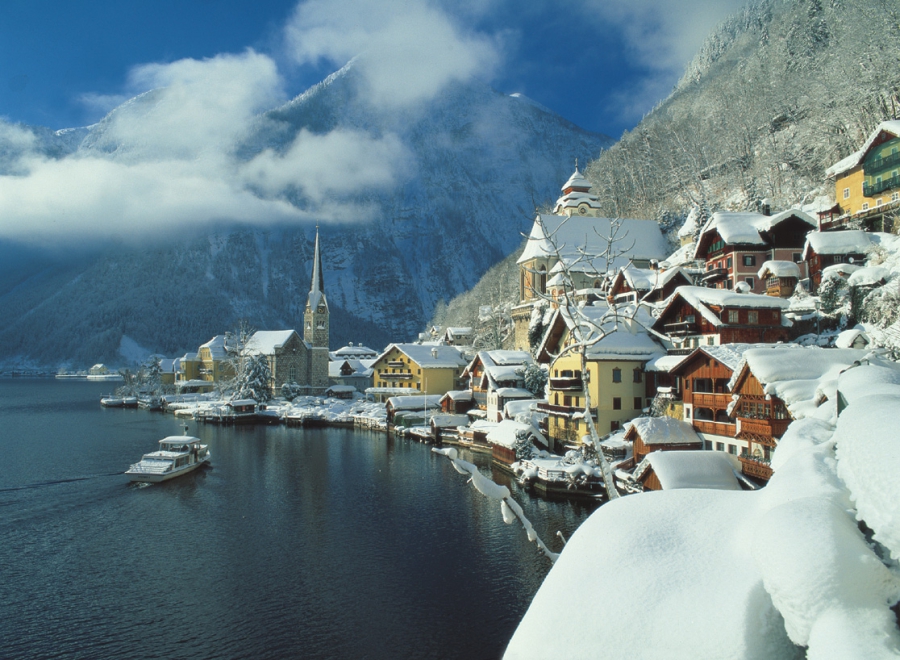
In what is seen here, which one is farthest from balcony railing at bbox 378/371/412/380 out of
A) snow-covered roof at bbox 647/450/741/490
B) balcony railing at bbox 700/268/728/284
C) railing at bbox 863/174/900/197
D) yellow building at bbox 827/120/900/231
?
railing at bbox 863/174/900/197

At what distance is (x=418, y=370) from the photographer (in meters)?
74.8

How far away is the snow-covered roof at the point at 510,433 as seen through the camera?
40.8 metres

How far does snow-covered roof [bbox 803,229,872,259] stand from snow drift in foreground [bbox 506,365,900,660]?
37.6 m

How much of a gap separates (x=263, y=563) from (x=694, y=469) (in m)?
18.9

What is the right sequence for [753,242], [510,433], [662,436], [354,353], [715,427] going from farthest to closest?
[354,353], [753,242], [510,433], [662,436], [715,427]

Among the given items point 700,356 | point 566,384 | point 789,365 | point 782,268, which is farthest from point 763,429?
point 782,268

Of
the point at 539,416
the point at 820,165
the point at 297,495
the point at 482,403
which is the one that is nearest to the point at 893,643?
the point at 297,495

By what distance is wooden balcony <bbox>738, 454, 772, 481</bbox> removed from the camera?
24.8 m

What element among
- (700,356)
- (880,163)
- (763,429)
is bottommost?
(763,429)

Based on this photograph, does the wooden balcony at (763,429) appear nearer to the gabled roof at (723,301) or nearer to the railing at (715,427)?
the railing at (715,427)

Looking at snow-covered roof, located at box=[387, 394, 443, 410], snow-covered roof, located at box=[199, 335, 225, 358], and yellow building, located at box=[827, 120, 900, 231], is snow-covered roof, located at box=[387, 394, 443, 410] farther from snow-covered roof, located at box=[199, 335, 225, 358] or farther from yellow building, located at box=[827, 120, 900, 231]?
snow-covered roof, located at box=[199, 335, 225, 358]

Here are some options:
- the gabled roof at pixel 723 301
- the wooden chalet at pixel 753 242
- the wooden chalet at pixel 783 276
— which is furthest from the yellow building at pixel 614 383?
the wooden chalet at pixel 753 242

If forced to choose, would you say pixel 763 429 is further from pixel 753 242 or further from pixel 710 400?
pixel 753 242

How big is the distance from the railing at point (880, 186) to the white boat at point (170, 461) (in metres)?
52.2
